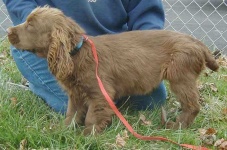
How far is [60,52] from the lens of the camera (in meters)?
3.65

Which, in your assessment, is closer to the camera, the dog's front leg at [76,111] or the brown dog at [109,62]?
the brown dog at [109,62]

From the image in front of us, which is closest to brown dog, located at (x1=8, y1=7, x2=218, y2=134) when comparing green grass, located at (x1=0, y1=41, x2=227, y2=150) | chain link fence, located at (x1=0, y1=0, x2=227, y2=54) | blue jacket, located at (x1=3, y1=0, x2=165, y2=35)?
green grass, located at (x1=0, y1=41, x2=227, y2=150)

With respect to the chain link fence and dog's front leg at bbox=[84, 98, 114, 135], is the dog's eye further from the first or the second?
the chain link fence

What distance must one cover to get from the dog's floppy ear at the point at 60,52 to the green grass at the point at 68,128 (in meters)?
0.42

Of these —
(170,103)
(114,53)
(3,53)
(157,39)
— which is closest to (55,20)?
(114,53)

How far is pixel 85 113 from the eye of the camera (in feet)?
14.0

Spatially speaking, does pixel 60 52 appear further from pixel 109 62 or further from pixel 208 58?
pixel 208 58

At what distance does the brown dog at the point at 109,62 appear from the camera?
12.2 ft

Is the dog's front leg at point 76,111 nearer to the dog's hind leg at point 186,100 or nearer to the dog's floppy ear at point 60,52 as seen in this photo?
the dog's floppy ear at point 60,52

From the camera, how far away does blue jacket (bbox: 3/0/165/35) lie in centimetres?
463

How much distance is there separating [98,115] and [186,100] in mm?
759

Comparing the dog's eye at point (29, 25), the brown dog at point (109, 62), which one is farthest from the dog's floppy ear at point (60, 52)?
the dog's eye at point (29, 25)

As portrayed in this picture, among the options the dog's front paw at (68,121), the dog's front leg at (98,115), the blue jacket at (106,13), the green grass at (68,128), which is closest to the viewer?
the green grass at (68,128)

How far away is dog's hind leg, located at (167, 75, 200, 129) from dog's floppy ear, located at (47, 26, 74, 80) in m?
0.94
